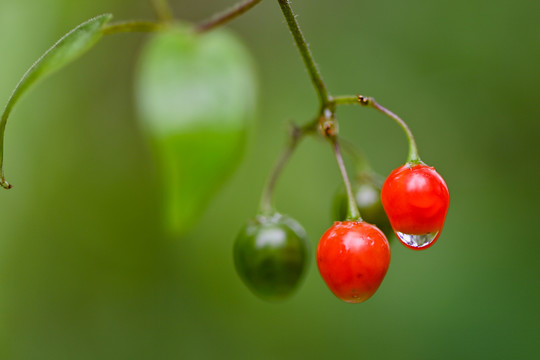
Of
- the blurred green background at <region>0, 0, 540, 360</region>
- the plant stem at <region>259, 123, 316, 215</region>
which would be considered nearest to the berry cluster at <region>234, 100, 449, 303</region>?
the plant stem at <region>259, 123, 316, 215</region>

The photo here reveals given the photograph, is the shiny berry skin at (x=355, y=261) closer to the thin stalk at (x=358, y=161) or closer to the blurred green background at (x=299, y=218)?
the thin stalk at (x=358, y=161)

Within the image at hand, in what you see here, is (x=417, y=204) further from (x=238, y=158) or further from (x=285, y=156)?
(x=238, y=158)

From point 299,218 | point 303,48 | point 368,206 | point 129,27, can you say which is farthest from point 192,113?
point 299,218

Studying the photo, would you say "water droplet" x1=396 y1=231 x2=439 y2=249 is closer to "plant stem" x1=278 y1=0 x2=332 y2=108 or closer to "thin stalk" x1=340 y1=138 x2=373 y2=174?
"plant stem" x1=278 y1=0 x2=332 y2=108

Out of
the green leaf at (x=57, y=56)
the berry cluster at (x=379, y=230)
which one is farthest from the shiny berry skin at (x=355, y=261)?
the green leaf at (x=57, y=56)

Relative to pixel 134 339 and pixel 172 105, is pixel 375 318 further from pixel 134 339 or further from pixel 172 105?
pixel 172 105

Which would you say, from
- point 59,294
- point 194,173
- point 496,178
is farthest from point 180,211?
point 496,178
